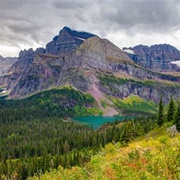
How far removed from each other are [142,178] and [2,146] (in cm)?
17819

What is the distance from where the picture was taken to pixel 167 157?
575 inches

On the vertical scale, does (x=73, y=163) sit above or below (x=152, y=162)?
below

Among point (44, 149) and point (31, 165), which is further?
point (44, 149)

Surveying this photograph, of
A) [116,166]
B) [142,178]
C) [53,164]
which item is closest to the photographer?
[142,178]

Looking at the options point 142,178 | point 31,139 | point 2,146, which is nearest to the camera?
point 142,178

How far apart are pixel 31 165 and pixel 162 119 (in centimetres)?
6563

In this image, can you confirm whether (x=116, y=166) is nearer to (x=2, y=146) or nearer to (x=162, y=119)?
(x=162, y=119)

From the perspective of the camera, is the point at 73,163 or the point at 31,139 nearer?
the point at 73,163

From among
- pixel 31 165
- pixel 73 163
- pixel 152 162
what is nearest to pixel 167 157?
pixel 152 162

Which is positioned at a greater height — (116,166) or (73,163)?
(116,166)

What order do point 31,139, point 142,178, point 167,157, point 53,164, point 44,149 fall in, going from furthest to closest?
point 31,139 < point 44,149 < point 53,164 < point 167,157 < point 142,178

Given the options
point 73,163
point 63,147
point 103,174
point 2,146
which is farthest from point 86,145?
point 103,174

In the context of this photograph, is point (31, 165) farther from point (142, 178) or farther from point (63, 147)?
point (142, 178)

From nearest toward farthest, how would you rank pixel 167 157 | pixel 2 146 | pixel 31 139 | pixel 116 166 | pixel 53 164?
pixel 167 157 → pixel 116 166 → pixel 53 164 → pixel 2 146 → pixel 31 139
